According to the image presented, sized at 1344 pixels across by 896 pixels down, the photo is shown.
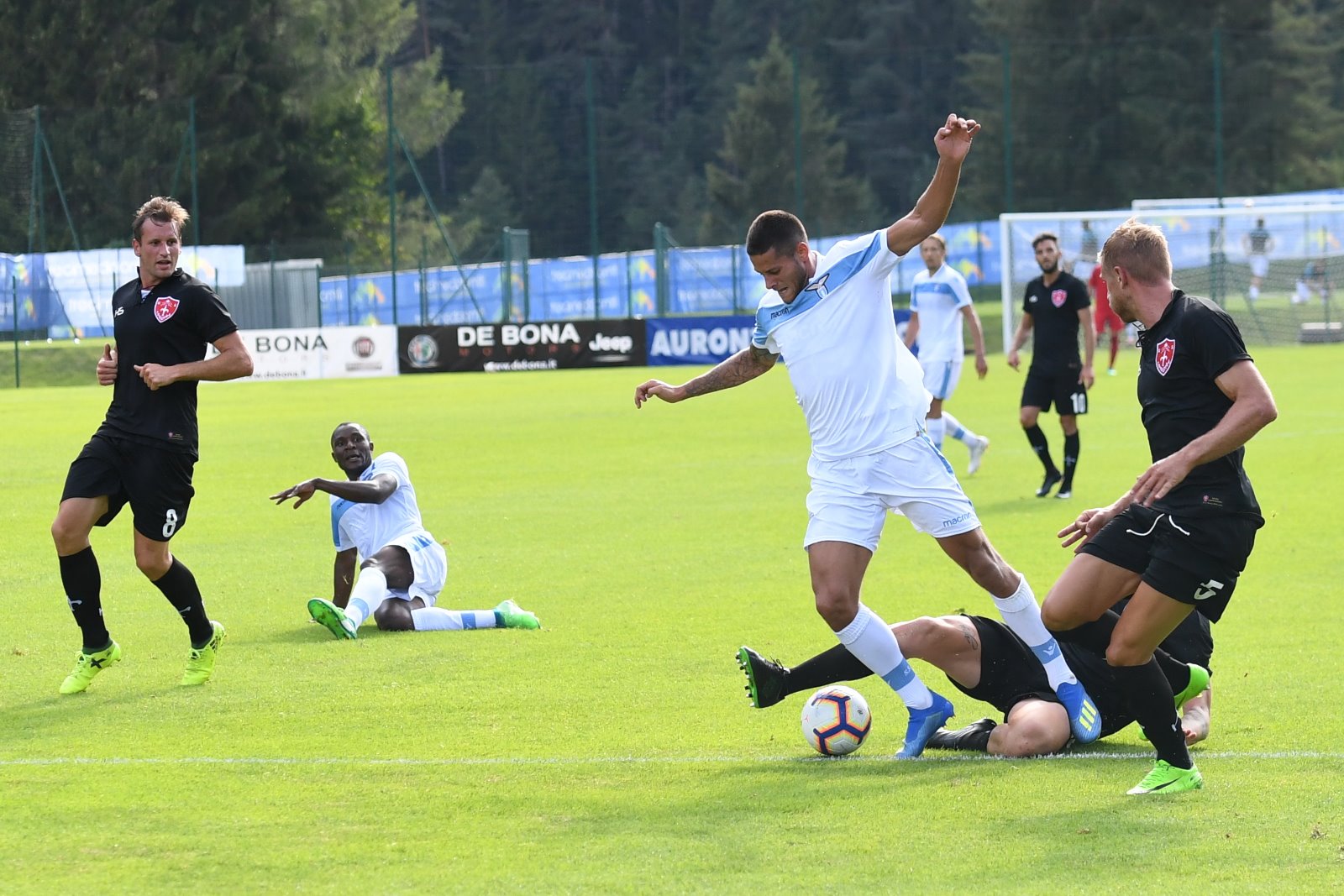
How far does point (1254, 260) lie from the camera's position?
3878 centimetres

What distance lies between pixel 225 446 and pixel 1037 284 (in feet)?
34.9

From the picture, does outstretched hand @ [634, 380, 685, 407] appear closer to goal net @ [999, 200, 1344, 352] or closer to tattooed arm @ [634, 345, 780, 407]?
tattooed arm @ [634, 345, 780, 407]

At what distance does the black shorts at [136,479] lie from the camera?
7.74 meters

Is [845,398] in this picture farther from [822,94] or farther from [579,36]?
[579,36]

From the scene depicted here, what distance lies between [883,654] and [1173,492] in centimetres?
129

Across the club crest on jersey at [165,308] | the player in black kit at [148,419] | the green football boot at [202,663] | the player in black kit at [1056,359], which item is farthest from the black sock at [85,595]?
the player in black kit at [1056,359]

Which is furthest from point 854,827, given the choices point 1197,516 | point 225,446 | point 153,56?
point 153,56

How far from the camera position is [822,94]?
58844 millimetres

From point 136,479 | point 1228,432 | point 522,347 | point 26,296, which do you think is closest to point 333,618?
point 136,479

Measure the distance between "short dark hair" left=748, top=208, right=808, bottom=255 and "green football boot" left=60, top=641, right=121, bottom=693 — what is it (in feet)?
12.0

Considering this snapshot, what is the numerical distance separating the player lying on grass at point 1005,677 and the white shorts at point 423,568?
3111mm

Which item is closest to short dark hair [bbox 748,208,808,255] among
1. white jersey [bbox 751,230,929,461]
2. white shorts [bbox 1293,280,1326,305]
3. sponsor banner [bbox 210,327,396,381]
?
white jersey [bbox 751,230,929,461]

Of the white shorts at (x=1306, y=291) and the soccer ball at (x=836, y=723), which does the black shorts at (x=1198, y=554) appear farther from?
the white shorts at (x=1306, y=291)

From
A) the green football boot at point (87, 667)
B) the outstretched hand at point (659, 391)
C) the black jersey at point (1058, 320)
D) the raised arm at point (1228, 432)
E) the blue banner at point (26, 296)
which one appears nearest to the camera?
the raised arm at point (1228, 432)
